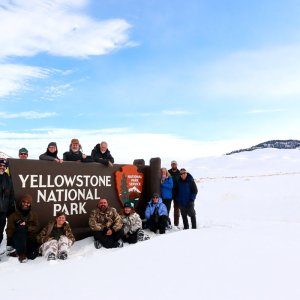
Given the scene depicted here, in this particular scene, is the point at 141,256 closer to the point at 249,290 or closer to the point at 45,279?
the point at 45,279

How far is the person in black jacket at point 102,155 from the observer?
26.4 feet

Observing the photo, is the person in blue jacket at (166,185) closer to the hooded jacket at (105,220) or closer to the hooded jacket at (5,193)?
the hooded jacket at (105,220)

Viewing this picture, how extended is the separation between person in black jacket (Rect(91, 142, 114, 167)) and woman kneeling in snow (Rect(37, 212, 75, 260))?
186 cm

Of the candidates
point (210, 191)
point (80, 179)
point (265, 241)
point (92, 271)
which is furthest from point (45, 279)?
point (210, 191)

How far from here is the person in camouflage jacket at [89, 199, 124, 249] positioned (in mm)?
6785

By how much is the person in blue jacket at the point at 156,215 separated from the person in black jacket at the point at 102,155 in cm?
127

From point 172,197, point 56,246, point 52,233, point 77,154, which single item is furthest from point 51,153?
point 172,197

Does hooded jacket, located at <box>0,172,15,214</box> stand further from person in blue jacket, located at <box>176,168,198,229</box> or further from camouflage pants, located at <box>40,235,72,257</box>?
person in blue jacket, located at <box>176,168,198,229</box>

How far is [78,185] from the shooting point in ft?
24.9

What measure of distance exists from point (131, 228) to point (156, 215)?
95 centimetres

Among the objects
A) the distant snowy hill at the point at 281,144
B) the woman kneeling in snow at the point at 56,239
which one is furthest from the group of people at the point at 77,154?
the distant snowy hill at the point at 281,144

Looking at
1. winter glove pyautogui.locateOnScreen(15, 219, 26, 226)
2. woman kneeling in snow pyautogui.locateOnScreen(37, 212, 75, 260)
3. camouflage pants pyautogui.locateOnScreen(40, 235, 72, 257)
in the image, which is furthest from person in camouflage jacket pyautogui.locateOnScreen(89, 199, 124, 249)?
winter glove pyautogui.locateOnScreen(15, 219, 26, 226)

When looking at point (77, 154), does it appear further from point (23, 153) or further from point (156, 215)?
point (156, 215)

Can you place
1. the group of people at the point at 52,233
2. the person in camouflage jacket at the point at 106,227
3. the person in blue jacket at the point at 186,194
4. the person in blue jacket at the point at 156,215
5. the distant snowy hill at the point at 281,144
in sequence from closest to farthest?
the group of people at the point at 52,233 → the person in camouflage jacket at the point at 106,227 → the person in blue jacket at the point at 156,215 → the person in blue jacket at the point at 186,194 → the distant snowy hill at the point at 281,144
